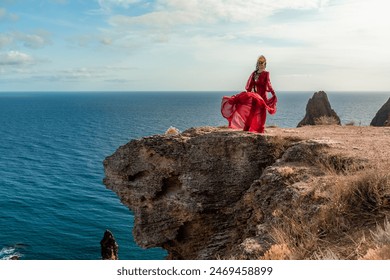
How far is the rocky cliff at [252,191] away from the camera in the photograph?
714 centimetres

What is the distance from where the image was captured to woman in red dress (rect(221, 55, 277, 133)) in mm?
13789

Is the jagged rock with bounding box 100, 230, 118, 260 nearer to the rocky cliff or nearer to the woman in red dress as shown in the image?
the rocky cliff

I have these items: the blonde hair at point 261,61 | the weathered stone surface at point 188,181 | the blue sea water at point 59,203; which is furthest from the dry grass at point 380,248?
the blue sea water at point 59,203

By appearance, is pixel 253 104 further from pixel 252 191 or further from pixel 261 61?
pixel 252 191

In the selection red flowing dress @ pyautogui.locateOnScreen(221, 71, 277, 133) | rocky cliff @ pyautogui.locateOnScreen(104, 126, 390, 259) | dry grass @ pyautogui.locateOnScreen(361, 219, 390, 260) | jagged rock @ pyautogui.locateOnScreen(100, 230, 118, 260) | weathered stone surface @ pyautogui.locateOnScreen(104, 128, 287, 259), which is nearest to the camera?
dry grass @ pyautogui.locateOnScreen(361, 219, 390, 260)

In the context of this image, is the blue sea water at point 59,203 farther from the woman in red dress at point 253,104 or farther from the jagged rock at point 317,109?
the woman in red dress at point 253,104

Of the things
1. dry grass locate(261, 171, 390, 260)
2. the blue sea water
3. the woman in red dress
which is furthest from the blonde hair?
the blue sea water

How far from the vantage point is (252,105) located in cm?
1379

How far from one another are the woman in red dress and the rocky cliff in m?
0.79

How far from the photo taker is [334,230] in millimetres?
7023
